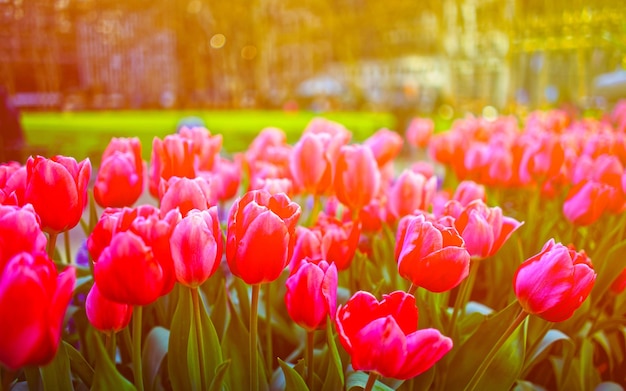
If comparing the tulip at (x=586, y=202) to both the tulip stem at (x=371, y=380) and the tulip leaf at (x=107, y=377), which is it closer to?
the tulip stem at (x=371, y=380)

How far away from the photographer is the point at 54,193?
884 millimetres

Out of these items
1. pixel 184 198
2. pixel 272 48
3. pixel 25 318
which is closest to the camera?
pixel 25 318

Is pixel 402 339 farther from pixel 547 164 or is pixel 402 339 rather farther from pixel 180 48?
pixel 180 48

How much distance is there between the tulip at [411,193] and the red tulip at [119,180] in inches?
22.1

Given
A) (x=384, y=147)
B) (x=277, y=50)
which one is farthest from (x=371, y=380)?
(x=277, y=50)

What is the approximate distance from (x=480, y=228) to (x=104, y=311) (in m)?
0.57

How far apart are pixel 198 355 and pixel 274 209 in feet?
0.80

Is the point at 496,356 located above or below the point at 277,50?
below

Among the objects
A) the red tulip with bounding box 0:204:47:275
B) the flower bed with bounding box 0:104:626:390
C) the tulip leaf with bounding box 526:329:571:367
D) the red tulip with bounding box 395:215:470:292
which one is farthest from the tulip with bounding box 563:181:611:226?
the red tulip with bounding box 0:204:47:275

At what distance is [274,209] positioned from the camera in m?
0.88

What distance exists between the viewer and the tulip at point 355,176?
1.35 meters

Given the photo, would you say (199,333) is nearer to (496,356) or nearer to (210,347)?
(210,347)

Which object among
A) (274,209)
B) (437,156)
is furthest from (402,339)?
(437,156)

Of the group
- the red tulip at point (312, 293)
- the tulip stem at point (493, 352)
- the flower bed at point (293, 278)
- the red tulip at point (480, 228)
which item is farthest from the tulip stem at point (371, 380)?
the red tulip at point (480, 228)
